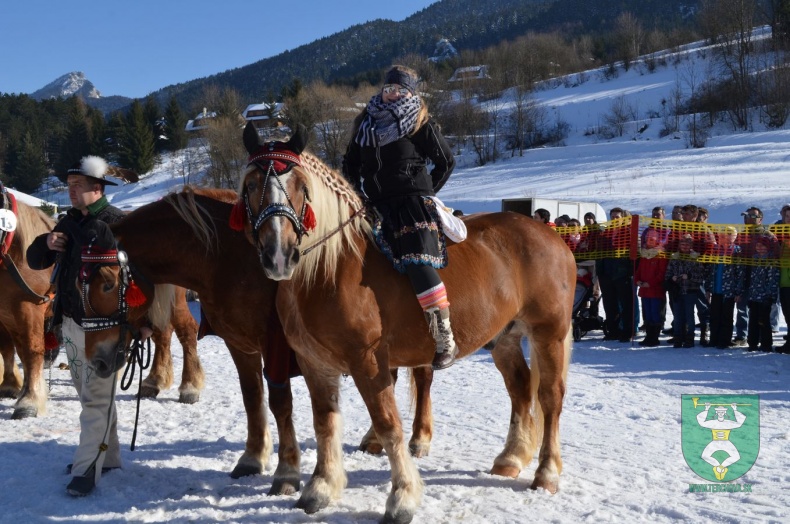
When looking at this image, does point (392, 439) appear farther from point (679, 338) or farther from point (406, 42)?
point (406, 42)

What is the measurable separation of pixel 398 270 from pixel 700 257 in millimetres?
7908

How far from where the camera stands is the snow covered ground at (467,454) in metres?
4.15

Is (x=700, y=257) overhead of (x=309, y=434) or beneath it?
overhead

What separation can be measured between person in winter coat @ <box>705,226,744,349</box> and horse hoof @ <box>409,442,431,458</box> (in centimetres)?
651

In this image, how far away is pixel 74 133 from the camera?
76.4 metres

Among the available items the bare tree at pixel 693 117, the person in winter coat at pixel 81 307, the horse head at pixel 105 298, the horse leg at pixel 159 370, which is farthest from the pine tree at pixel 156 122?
the horse head at pixel 105 298

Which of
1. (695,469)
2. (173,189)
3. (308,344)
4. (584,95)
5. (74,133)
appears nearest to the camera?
(308,344)

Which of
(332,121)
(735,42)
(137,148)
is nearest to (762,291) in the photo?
(332,121)

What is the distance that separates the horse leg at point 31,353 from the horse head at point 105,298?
8.29 feet

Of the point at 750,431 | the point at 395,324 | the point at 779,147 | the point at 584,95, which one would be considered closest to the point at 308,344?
the point at 395,324

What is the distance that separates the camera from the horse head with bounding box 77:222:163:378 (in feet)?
14.4

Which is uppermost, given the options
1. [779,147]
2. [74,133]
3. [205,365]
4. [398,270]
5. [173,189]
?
[74,133]

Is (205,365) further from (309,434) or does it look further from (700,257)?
(700,257)

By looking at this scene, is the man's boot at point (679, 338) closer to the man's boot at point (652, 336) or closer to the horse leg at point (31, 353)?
the man's boot at point (652, 336)
